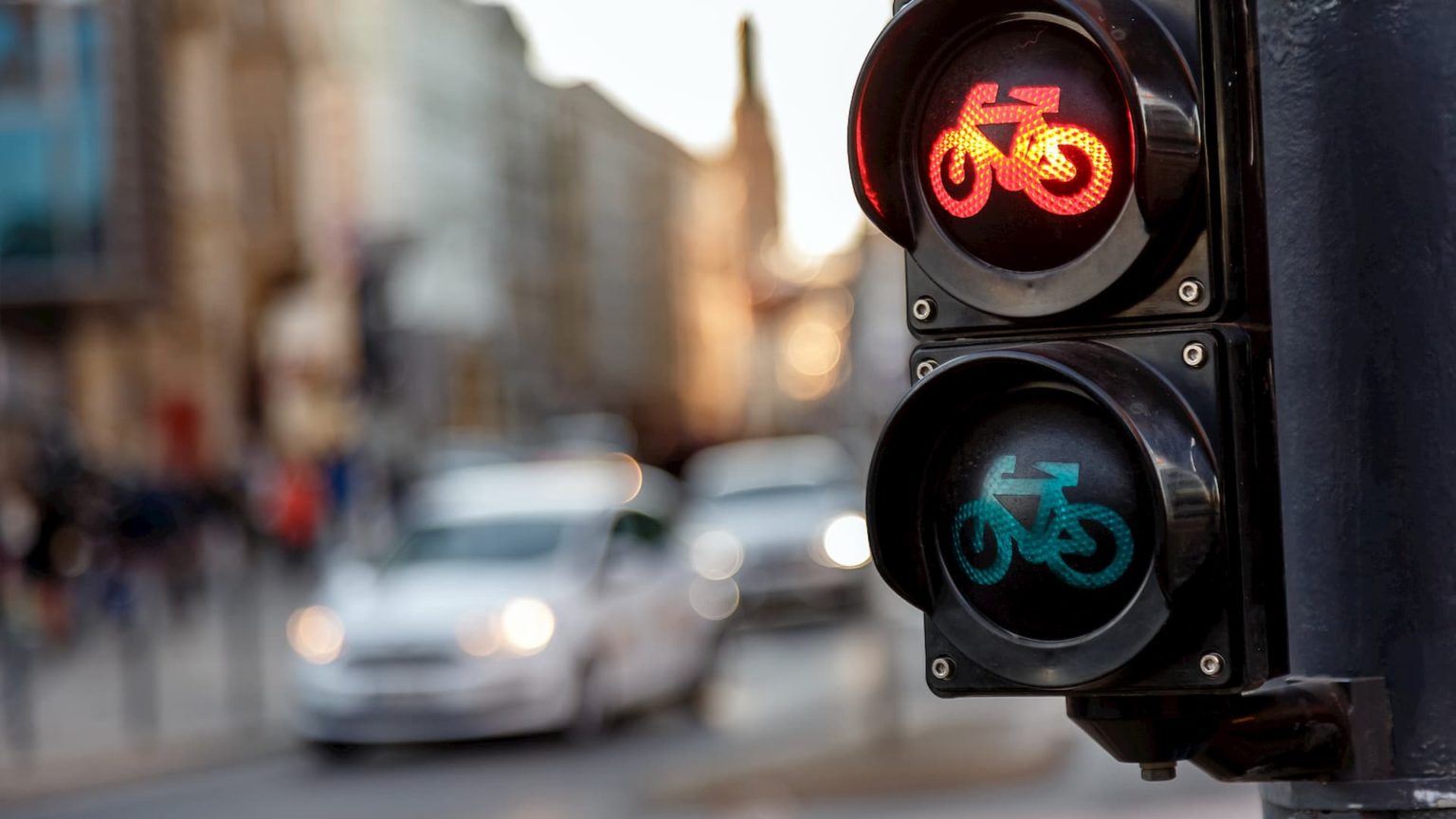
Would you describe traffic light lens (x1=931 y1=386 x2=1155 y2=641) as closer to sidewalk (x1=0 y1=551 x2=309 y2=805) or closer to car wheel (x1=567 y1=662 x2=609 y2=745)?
sidewalk (x1=0 y1=551 x2=309 y2=805)

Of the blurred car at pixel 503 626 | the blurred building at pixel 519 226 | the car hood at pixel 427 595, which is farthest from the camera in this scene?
the blurred building at pixel 519 226

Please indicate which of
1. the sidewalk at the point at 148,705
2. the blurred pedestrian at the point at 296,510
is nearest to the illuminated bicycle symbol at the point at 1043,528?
the sidewalk at the point at 148,705

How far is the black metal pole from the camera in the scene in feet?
7.37

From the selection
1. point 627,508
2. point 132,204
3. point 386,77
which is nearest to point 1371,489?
point 627,508

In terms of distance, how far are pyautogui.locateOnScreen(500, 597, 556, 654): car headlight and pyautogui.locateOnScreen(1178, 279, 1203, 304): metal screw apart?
13125 mm

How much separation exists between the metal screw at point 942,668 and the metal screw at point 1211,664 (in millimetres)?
234

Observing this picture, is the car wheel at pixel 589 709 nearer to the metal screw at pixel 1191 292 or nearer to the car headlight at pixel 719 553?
the car headlight at pixel 719 553

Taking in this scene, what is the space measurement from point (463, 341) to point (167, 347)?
23.8 metres

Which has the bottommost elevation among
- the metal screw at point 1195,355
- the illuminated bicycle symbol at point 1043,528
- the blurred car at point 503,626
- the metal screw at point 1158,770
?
the blurred car at point 503,626

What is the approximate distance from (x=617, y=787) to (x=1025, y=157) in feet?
36.6

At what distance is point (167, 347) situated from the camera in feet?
152

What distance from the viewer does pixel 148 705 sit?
58.7 feet

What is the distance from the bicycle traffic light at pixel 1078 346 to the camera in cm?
213

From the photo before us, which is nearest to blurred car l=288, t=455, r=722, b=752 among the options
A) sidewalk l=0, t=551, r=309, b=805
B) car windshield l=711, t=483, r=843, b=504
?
sidewalk l=0, t=551, r=309, b=805
